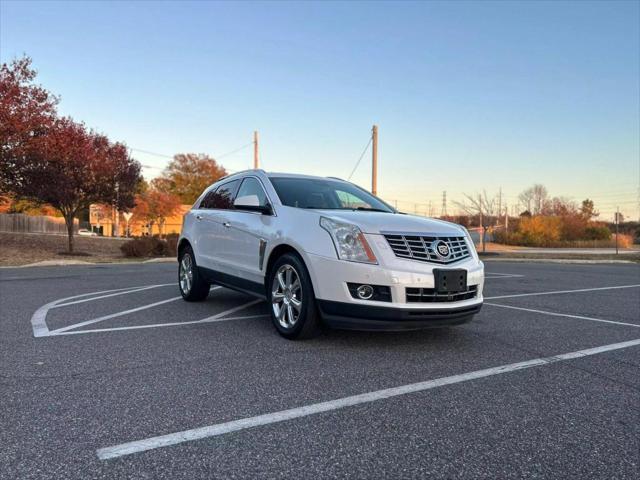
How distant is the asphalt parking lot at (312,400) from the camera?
244 centimetres

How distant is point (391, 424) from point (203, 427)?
3.59ft

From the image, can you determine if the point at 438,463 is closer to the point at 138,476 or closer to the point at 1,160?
the point at 138,476

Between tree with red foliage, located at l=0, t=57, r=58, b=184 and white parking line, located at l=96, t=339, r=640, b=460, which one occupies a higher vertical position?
tree with red foliage, located at l=0, t=57, r=58, b=184

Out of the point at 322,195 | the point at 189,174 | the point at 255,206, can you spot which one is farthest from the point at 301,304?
the point at 189,174

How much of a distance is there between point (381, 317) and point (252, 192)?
2.61 meters

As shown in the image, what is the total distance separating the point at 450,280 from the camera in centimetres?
451

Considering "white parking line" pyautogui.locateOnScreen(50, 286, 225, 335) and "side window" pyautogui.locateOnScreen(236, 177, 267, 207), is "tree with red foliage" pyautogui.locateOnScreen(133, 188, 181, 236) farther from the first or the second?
"side window" pyautogui.locateOnScreen(236, 177, 267, 207)

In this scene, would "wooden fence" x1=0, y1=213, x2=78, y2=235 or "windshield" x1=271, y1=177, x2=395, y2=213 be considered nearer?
"windshield" x1=271, y1=177, x2=395, y2=213

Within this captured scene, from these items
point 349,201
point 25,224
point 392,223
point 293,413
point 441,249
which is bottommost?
point 293,413

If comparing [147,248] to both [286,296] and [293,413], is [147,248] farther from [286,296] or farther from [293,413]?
[293,413]

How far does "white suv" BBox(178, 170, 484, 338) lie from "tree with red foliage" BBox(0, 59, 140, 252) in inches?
672

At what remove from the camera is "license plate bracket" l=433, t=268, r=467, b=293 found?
4438 mm

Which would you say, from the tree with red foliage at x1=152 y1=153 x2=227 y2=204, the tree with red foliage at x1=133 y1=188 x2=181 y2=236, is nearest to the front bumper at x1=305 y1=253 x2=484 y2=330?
the tree with red foliage at x1=133 y1=188 x2=181 y2=236

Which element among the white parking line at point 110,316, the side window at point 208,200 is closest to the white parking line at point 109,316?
the white parking line at point 110,316
